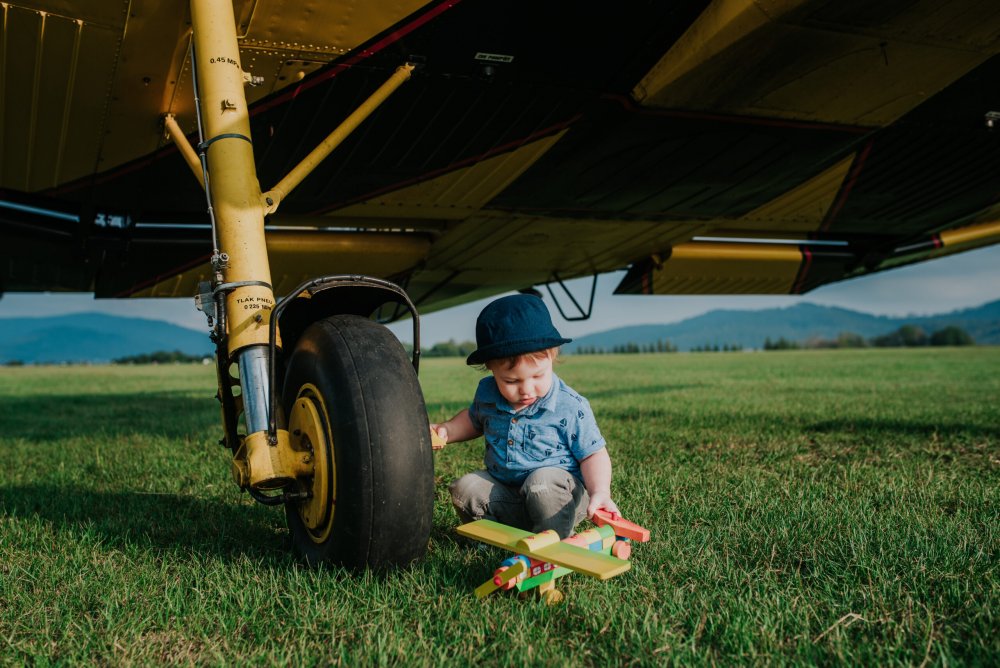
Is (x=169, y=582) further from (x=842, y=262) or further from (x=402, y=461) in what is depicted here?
(x=842, y=262)

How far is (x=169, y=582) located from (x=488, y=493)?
106 centimetres

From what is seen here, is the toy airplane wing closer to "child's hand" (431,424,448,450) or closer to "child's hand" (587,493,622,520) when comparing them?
"child's hand" (587,493,622,520)

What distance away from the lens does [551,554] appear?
184 centimetres

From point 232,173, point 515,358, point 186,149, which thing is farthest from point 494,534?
point 186,149

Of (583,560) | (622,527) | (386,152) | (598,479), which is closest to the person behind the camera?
(583,560)

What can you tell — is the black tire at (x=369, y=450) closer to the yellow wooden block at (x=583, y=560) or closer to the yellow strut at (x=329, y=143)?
the yellow wooden block at (x=583, y=560)

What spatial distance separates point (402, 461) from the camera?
1877 mm

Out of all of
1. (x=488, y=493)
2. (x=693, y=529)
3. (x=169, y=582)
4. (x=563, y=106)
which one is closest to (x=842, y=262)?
(x=563, y=106)

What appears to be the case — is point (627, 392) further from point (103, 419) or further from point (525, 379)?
point (525, 379)

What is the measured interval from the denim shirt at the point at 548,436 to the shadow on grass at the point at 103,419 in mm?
4821

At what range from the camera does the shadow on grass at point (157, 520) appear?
2.56 m

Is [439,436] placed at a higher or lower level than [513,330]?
lower

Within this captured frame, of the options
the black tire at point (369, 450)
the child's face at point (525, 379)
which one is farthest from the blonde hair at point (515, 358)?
the black tire at point (369, 450)

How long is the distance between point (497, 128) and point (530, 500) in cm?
219
